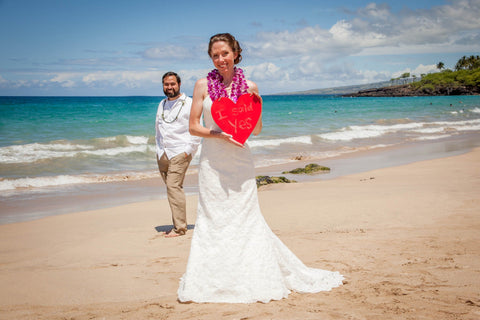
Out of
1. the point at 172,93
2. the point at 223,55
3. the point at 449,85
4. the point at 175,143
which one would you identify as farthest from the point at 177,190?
the point at 449,85

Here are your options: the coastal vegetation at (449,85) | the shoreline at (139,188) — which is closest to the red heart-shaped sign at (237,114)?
the shoreline at (139,188)

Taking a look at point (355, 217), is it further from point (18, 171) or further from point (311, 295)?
point (18, 171)

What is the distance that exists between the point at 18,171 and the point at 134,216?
7.23 metres

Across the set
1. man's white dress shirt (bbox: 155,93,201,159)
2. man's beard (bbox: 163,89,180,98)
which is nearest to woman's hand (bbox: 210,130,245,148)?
man's white dress shirt (bbox: 155,93,201,159)

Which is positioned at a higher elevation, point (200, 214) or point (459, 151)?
point (200, 214)

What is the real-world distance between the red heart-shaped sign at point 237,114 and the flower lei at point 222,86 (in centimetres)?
4

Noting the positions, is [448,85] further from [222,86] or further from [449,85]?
[222,86]

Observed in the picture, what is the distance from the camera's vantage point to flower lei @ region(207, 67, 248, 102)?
10.3 feet

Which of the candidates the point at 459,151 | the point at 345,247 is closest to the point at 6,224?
the point at 345,247

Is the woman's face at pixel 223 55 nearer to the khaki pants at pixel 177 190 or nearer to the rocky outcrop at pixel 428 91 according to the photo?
the khaki pants at pixel 177 190

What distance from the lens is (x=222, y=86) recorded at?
10.4 feet

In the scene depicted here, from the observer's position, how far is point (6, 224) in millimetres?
6680

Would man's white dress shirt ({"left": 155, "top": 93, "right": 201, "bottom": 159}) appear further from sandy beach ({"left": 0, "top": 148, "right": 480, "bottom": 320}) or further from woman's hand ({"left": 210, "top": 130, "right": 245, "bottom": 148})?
woman's hand ({"left": 210, "top": 130, "right": 245, "bottom": 148})

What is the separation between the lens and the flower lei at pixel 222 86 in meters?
3.15
